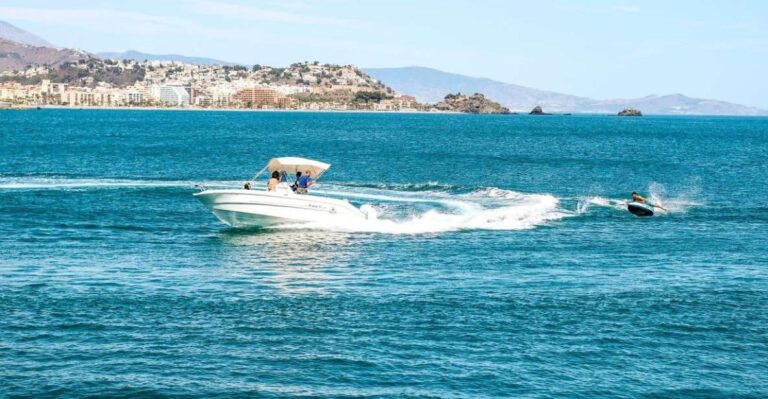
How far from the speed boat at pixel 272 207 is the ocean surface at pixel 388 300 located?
74cm

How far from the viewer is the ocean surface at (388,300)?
23578 mm

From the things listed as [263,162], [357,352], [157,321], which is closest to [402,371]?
[357,352]

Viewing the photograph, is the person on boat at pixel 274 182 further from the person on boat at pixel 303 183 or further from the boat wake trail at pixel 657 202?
the boat wake trail at pixel 657 202

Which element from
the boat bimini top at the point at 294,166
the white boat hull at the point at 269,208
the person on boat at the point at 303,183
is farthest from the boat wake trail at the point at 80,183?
the white boat hull at the point at 269,208

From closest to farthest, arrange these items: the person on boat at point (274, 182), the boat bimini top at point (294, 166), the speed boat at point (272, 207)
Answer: the speed boat at point (272, 207) < the person on boat at point (274, 182) < the boat bimini top at point (294, 166)

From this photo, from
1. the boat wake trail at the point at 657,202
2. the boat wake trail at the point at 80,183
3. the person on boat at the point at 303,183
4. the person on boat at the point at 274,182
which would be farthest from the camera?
the boat wake trail at the point at 80,183

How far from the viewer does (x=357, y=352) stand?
25.4 metres

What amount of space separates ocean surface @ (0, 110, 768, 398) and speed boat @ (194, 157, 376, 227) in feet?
2.43

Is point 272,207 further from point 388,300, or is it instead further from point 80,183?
point 80,183

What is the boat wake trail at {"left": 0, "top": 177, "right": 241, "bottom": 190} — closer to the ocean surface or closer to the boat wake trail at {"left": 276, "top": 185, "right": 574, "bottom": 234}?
the ocean surface

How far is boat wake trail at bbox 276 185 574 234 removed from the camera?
48094mm

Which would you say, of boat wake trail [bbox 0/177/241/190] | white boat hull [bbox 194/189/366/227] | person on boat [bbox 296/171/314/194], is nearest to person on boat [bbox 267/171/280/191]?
white boat hull [bbox 194/189/366/227]

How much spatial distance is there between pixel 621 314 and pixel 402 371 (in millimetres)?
8747

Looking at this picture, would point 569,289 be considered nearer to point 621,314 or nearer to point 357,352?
point 621,314
